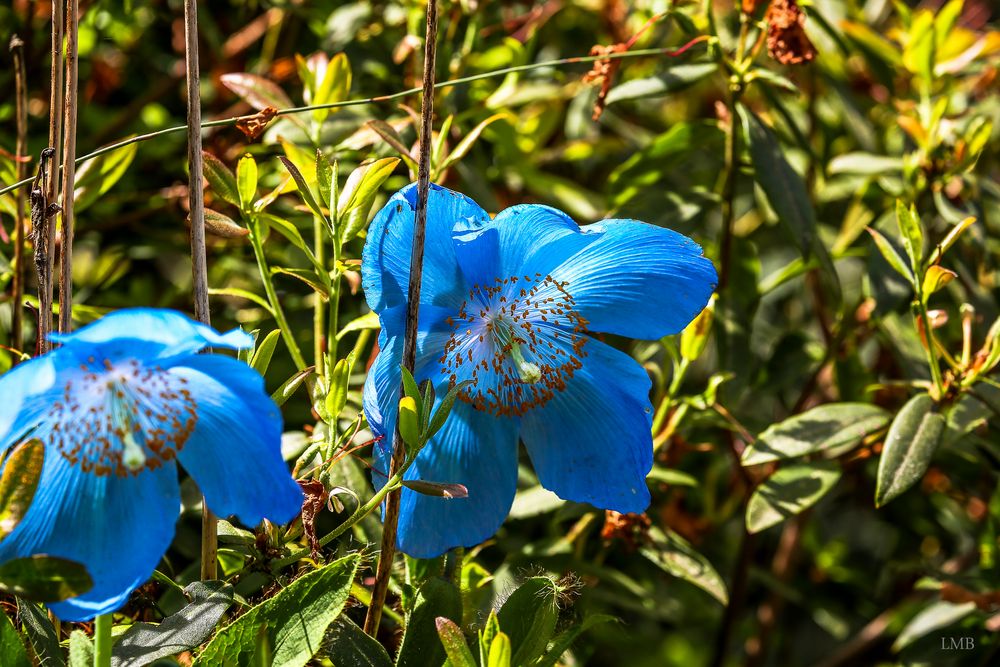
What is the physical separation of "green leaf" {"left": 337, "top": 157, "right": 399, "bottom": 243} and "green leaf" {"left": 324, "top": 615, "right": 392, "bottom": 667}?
280 mm

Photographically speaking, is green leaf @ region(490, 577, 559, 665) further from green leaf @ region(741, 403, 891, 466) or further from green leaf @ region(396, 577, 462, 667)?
green leaf @ region(741, 403, 891, 466)

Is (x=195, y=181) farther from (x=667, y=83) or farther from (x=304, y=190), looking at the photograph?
(x=667, y=83)

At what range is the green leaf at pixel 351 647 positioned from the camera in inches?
30.0

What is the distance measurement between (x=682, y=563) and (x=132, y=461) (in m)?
0.62

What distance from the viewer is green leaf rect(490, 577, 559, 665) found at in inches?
30.0

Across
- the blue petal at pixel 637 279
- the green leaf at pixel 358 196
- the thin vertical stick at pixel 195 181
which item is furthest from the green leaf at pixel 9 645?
the blue petal at pixel 637 279

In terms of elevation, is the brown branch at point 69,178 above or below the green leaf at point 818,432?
above

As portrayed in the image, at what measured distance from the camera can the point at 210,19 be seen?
1562 millimetres

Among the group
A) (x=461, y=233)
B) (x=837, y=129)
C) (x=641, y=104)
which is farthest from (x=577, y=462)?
(x=641, y=104)

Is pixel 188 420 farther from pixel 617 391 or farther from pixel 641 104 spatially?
pixel 641 104

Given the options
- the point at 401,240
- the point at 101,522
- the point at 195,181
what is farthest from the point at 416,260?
the point at 101,522

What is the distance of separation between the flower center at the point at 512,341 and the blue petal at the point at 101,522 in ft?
0.86

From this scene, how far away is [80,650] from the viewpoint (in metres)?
0.69

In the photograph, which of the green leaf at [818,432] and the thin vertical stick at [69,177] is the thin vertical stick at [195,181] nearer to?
the thin vertical stick at [69,177]
